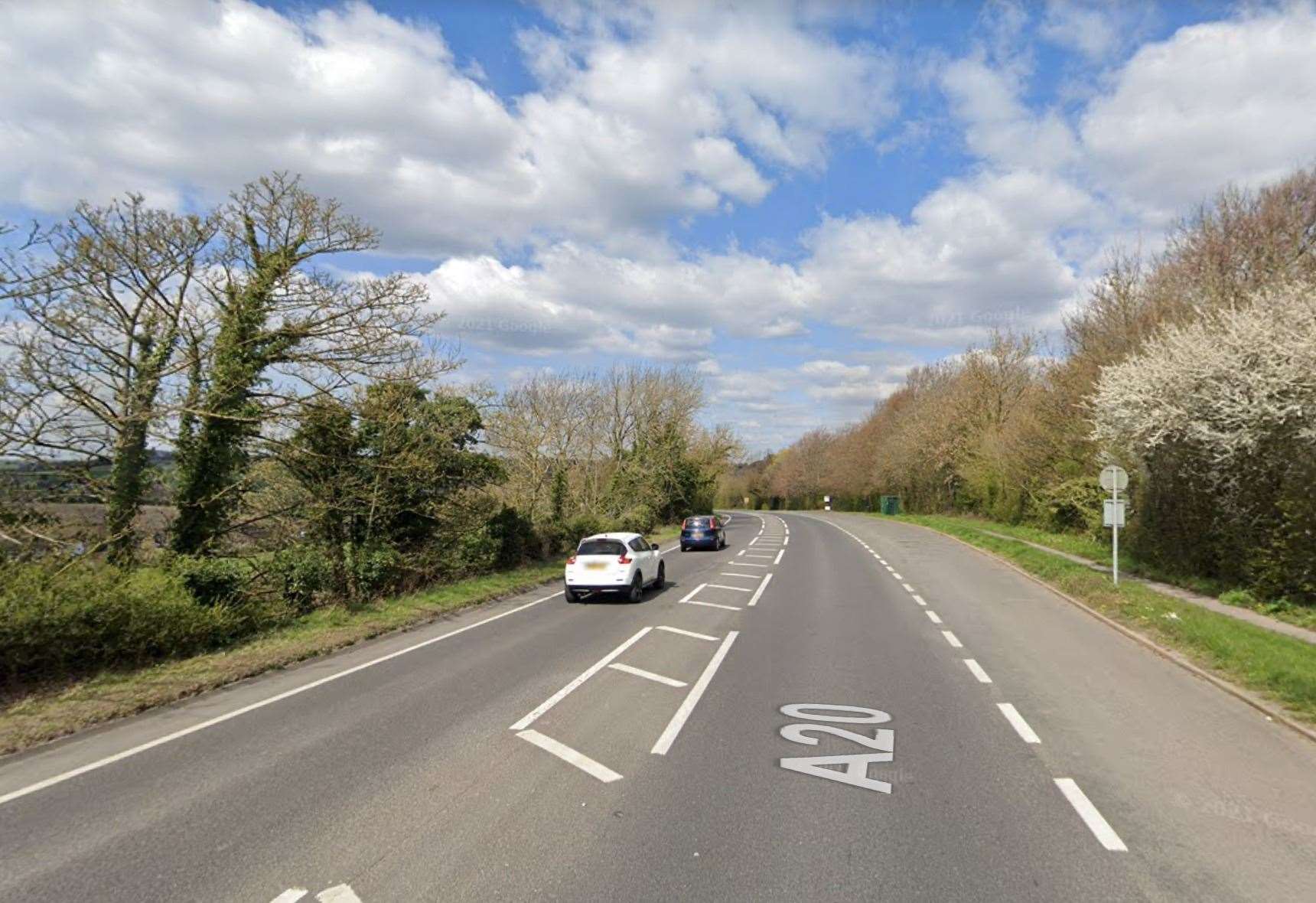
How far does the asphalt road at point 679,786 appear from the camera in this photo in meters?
4.20

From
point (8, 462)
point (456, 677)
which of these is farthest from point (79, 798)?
point (8, 462)

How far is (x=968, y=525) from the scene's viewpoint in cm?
4481

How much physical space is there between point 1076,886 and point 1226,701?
A: 5.69 meters

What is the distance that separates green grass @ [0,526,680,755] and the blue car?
1661cm

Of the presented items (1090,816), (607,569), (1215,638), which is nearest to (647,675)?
(1090,816)

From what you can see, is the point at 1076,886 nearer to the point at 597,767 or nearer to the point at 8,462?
the point at 597,767

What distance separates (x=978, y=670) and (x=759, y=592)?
28.0ft

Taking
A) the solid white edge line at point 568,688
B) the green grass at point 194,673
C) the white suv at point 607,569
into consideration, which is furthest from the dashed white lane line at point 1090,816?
the white suv at point 607,569

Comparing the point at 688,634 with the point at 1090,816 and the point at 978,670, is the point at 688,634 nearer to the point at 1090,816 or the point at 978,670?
the point at 978,670

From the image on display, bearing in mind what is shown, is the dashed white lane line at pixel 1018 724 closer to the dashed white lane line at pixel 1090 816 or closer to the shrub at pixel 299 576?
the dashed white lane line at pixel 1090 816

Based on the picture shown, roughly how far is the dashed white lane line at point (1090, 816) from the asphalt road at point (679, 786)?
2 centimetres

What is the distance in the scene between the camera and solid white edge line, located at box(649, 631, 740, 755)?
21.3 feet

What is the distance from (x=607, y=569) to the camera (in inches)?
630

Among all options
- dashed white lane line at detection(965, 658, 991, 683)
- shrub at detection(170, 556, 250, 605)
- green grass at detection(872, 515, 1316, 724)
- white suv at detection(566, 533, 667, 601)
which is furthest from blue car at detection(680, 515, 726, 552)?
dashed white lane line at detection(965, 658, 991, 683)
